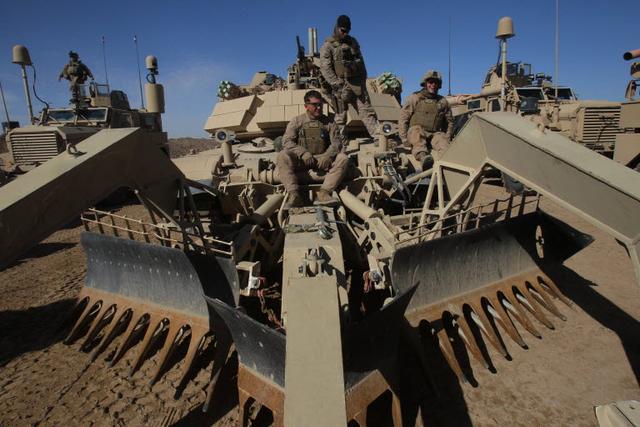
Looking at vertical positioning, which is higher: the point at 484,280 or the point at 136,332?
the point at 484,280

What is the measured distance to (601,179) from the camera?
2.59m

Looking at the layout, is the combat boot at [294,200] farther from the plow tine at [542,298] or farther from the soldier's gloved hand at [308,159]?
the plow tine at [542,298]

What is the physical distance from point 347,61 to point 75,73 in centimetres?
1242

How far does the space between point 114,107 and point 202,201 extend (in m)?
11.3

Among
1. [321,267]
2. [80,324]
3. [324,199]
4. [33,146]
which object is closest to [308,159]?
[324,199]

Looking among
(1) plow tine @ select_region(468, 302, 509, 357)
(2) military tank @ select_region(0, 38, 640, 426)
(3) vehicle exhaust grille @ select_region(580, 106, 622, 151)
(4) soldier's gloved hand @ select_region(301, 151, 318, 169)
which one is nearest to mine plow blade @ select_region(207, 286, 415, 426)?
(2) military tank @ select_region(0, 38, 640, 426)

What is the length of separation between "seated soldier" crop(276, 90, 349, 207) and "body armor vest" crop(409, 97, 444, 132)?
176cm

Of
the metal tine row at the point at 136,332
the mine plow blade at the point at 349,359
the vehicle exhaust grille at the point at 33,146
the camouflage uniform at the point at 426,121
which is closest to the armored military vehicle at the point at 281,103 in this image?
the camouflage uniform at the point at 426,121

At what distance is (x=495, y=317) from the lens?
415 centimetres

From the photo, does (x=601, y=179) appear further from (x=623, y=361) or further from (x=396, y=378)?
(x=623, y=361)

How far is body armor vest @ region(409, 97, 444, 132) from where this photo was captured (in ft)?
21.8

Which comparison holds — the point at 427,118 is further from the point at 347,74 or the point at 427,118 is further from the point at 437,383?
the point at 437,383

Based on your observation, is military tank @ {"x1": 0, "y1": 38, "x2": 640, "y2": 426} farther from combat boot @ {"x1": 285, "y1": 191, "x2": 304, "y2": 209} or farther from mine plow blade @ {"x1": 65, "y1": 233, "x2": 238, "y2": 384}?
combat boot @ {"x1": 285, "y1": 191, "x2": 304, "y2": 209}

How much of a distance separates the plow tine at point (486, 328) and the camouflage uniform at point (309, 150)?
218cm
